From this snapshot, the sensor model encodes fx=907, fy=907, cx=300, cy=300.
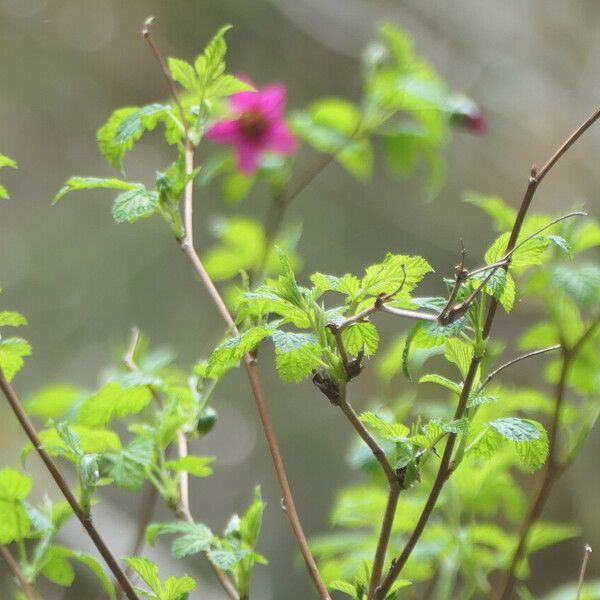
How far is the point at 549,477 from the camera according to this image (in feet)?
1.90

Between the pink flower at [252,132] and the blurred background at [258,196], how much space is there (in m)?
1.14

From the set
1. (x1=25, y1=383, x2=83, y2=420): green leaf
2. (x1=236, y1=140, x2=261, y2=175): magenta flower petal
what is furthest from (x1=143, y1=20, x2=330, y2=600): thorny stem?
(x1=236, y1=140, x2=261, y2=175): magenta flower petal

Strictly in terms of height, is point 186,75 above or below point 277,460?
above

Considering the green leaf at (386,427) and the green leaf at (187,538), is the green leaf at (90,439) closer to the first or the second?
the green leaf at (187,538)

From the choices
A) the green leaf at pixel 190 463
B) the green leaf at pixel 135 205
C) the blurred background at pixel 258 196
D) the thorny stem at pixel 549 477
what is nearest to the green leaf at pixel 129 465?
the green leaf at pixel 190 463

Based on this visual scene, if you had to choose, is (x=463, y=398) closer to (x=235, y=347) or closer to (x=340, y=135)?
(x=235, y=347)

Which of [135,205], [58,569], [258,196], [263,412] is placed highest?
[135,205]

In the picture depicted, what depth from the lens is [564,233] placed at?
2.01ft

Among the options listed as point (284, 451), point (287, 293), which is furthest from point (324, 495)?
point (287, 293)

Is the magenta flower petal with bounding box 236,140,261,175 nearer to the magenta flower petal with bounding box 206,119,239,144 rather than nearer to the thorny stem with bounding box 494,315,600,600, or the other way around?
the magenta flower petal with bounding box 206,119,239,144

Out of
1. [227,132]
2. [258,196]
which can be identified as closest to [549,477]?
[227,132]

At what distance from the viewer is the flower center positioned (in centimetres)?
79

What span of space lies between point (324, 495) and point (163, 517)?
358 millimetres

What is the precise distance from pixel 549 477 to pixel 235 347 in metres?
0.28
